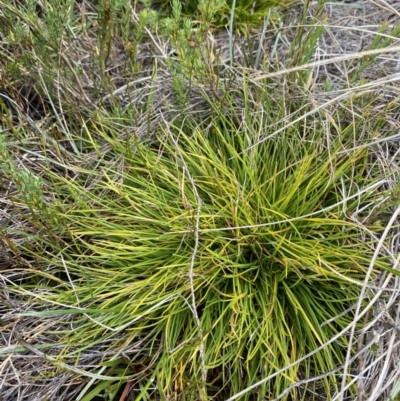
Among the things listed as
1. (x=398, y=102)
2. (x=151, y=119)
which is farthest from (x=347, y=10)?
(x=151, y=119)

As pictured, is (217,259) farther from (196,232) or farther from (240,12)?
(240,12)

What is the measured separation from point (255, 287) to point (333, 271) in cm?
24

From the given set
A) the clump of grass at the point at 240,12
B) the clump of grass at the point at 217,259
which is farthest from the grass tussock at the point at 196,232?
the clump of grass at the point at 240,12

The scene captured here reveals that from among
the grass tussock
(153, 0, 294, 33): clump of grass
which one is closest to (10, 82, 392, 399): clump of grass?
the grass tussock

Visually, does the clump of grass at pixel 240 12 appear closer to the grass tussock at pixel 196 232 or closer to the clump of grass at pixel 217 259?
the grass tussock at pixel 196 232

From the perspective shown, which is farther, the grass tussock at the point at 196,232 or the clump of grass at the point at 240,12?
the clump of grass at the point at 240,12

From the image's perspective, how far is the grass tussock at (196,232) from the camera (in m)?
1.30

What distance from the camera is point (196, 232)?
49.5 inches

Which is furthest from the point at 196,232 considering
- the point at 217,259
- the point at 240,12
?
the point at 240,12

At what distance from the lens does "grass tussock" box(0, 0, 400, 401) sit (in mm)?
1297

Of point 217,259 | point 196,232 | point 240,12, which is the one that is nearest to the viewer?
point 196,232

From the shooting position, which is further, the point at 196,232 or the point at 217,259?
the point at 217,259

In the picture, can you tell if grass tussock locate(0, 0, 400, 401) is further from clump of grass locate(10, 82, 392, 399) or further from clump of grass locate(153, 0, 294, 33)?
clump of grass locate(153, 0, 294, 33)

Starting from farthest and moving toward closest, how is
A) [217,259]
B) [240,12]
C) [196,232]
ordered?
1. [240,12]
2. [217,259]
3. [196,232]
